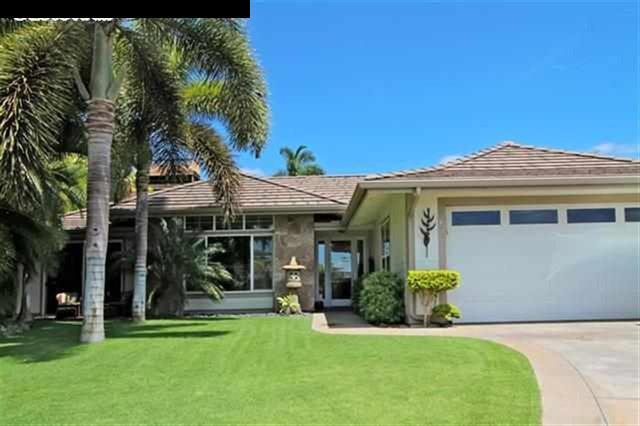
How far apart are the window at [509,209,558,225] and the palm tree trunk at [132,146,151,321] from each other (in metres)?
9.25

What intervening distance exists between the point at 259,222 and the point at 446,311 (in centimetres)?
816

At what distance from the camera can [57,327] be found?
1414 cm

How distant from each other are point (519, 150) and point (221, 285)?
970cm

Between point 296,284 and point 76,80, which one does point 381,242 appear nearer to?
point 296,284

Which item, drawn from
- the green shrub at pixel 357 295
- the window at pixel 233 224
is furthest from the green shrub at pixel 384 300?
the window at pixel 233 224

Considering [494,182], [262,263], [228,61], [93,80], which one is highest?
[228,61]

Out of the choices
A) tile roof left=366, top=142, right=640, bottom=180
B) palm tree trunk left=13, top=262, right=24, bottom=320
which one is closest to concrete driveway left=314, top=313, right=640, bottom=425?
tile roof left=366, top=142, right=640, bottom=180

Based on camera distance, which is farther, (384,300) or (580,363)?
(384,300)

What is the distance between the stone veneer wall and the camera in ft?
61.5

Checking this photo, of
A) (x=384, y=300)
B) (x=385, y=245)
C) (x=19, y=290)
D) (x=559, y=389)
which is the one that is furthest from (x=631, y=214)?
(x=19, y=290)

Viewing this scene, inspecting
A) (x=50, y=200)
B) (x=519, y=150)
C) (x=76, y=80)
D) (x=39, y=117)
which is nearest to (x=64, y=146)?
(x=50, y=200)

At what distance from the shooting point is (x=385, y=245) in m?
17.5

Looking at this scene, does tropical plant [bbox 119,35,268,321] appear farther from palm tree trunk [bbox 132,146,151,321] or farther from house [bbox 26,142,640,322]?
house [bbox 26,142,640,322]

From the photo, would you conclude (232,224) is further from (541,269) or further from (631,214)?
(631,214)
